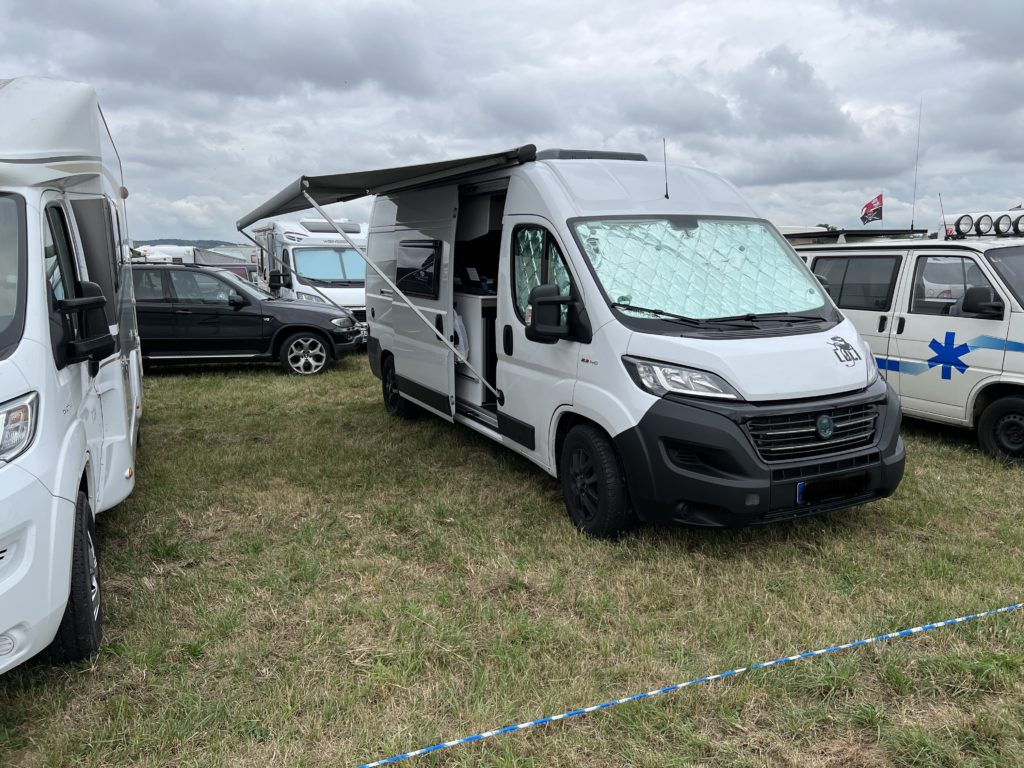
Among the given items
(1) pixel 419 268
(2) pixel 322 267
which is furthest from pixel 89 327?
(2) pixel 322 267

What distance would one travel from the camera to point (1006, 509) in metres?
4.92

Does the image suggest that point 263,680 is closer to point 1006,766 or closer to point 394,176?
point 1006,766

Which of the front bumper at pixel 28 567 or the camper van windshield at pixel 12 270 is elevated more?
the camper van windshield at pixel 12 270

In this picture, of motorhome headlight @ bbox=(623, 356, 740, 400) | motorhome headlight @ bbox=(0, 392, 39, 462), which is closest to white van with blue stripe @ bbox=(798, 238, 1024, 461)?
motorhome headlight @ bbox=(623, 356, 740, 400)

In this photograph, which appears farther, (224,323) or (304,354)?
(304,354)

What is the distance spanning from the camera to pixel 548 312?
175 inches

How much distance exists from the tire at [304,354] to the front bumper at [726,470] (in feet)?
25.1

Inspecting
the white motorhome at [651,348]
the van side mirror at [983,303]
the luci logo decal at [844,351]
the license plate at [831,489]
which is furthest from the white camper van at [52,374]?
the van side mirror at [983,303]

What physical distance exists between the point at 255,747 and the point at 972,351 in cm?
571

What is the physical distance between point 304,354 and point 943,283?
7993mm

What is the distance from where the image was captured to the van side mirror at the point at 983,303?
224 inches

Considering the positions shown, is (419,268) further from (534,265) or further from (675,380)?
(675,380)

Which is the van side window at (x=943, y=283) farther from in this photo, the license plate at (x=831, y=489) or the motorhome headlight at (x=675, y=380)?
the motorhome headlight at (x=675, y=380)

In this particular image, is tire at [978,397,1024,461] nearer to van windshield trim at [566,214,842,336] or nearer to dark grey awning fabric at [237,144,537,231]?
van windshield trim at [566,214,842,336]
